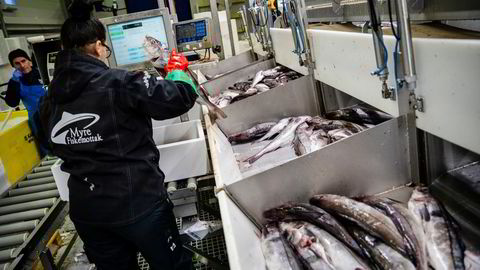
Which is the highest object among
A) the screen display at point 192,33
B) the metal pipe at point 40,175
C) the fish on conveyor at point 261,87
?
the screen display at point 192,33

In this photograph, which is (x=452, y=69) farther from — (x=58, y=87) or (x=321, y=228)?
(x=58, y=87)

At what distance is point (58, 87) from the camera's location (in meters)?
1.85

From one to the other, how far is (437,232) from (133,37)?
3.99 meters

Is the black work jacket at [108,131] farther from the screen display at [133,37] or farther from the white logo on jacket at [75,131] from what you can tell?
the screen display at [133,37]

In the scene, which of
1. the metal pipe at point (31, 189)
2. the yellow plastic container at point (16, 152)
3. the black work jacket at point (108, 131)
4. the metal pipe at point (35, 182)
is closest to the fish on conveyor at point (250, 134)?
the black work jacket at point (108, 131)

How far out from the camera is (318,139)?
232cm

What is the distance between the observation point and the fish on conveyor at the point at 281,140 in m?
2.38

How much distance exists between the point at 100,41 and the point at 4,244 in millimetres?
1981

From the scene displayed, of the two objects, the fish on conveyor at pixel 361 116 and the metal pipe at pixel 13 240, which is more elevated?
the fish on conveyor at pixel 361 116

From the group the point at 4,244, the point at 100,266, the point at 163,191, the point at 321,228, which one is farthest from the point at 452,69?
the point at 4,244

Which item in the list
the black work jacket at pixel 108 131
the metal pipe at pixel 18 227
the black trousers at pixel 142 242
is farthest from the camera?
the metal pipe at pixel 18 227

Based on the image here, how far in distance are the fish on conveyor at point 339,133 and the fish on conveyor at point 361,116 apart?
0.24 meters

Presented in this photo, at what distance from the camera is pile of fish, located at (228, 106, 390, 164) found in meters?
2.32

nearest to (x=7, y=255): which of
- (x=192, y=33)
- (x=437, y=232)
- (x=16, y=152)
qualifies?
(x=16, y=152)
